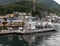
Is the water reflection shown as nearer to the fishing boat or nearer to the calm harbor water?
the calm harbor water

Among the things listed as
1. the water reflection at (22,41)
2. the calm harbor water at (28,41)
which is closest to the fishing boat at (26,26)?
the water reflection at (22,41)

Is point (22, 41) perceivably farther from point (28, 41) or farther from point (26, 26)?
point (26, 26)

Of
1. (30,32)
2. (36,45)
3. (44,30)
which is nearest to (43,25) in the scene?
(44,30)

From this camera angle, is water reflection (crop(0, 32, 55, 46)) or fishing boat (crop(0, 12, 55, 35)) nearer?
water reflection (crop(0, 32, 55, 46))

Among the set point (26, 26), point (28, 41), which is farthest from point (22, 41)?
point (26, 26)

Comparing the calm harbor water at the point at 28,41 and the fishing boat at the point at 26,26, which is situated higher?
the fishing boat at the point at 26,26

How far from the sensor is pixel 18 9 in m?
139

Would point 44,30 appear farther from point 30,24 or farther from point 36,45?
point 36,45

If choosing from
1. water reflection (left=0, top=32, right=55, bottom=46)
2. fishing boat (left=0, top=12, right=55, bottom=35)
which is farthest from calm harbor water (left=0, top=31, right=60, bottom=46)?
fishing boat (left=0, top=12, right=55, bottom=35)

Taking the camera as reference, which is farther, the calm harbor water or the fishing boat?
the fishing boat

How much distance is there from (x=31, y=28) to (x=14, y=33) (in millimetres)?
5868

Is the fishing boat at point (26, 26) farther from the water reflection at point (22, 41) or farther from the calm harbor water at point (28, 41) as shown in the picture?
the calm harbor water at point (28, 41)

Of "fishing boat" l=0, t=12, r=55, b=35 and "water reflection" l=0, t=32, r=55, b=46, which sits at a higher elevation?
"fishing boat" l=0, t=12, r=55, b=35

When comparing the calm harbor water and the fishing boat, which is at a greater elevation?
the fishing boat
